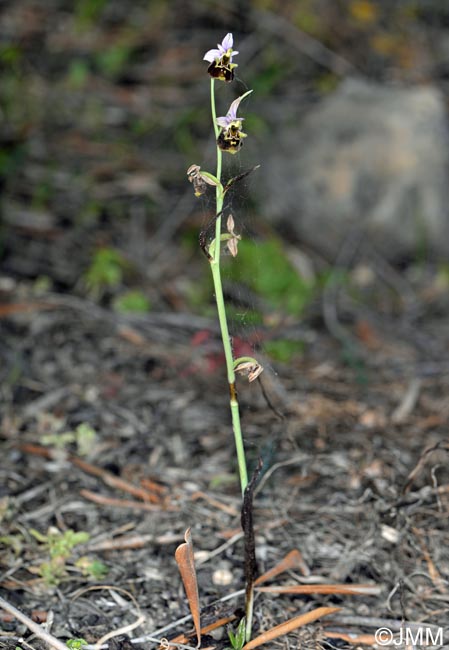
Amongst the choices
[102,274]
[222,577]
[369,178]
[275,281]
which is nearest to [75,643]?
[222,577]

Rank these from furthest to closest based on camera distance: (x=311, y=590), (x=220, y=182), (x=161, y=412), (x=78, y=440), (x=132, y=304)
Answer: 1. (x=132, y=304)
2. (x=161, y=412)
3. (x=78, y=440)
4. (x=311, y=590)
5. (x=220, y=182)

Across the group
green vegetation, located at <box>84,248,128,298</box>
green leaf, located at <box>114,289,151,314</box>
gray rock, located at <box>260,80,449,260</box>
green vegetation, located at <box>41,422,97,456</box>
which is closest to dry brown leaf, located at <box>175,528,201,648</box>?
green vegetation, located at <box>41,422,97,456</box>

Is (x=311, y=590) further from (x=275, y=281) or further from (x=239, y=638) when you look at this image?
(x=275, y=281)

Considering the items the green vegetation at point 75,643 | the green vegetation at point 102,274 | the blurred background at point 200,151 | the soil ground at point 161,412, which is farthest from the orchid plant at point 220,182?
the green vegetation at point 102,274

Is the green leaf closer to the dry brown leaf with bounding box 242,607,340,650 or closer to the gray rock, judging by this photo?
the gray rock

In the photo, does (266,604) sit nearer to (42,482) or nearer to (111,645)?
(111,645)

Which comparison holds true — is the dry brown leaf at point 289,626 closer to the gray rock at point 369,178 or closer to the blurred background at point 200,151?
the blurred background at point 200,151

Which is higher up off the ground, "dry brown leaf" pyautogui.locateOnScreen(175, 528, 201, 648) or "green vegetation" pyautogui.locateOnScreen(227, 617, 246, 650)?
"dry brown leaf" pyautogui.locateOnScreen(175, 528, 201, 648)
